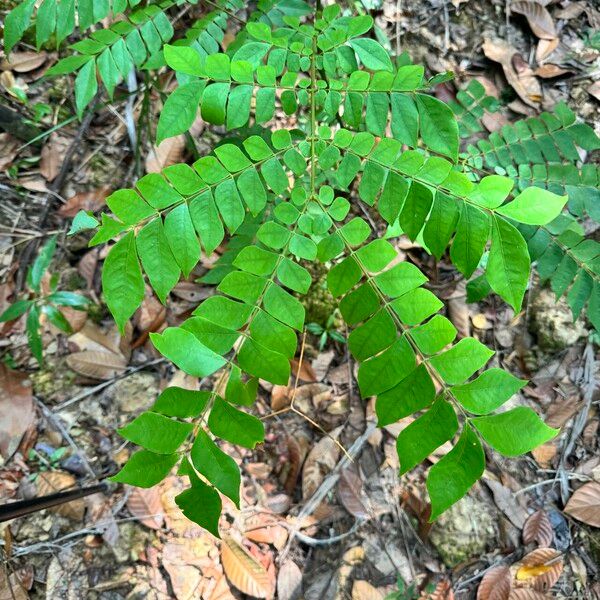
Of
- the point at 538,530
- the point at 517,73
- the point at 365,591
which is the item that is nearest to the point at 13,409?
the point at 365,591

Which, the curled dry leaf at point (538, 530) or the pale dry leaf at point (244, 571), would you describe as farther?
the curled dry leaf at point (538, 530)

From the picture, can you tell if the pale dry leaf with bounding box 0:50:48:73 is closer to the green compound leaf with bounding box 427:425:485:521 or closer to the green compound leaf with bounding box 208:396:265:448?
the green compound leaf with bounding box 208:396:265:448

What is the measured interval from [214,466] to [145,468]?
12 centimetres

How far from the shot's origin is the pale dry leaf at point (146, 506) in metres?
1.79

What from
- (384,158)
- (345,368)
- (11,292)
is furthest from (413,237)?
(11,292)

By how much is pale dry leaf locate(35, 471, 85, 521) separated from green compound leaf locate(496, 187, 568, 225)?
5.81ft

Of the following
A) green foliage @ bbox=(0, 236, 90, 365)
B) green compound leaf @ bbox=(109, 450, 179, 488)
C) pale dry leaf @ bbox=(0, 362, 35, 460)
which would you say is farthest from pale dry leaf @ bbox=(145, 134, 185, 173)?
green compound leaf @ bbox=(109, 450, 179, 488)

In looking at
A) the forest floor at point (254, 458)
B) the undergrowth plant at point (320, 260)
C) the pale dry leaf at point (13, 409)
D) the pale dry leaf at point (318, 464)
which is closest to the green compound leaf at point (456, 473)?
the undergrowth plant at point (320, 260)

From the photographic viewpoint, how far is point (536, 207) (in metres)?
0.94

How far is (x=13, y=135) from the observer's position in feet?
7.74

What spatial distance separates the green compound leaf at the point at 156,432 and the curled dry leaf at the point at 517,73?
2.66m

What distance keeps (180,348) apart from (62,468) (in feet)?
Answer: 4.47

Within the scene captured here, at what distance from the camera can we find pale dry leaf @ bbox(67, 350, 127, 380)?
2.05 m

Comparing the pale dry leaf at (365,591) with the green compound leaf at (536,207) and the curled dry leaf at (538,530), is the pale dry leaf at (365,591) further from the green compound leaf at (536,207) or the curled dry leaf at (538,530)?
the green compound leaf at (536,207)
